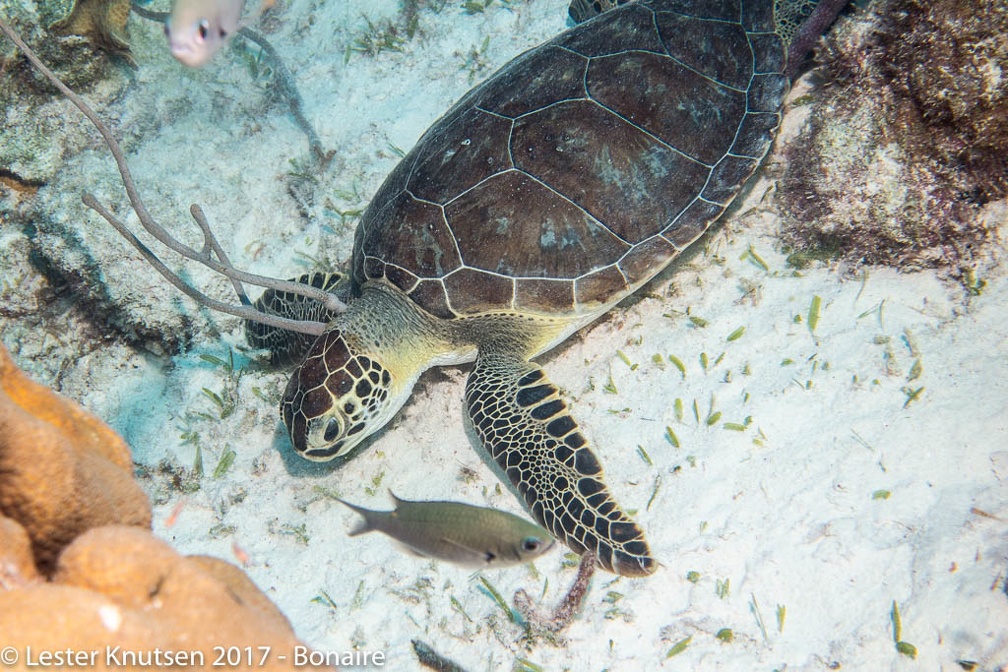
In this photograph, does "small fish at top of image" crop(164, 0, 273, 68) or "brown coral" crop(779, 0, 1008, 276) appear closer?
"small fish at top of image" crop(164, 0, 273, 68)

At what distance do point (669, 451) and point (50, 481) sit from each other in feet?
8.12

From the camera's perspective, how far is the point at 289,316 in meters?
3.89

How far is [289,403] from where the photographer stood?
9.86ft

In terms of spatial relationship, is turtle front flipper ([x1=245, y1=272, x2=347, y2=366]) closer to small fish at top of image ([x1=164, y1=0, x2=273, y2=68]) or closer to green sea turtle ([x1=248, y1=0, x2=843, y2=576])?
green sea turtle ([x1=248, y1=0, x2=843, y2=576])

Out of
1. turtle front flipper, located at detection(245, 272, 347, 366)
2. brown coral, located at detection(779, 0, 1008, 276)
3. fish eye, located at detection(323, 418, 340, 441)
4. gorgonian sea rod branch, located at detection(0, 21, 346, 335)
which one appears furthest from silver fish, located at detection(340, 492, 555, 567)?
brown coral, located at detection(779, 0, 1008, 276)

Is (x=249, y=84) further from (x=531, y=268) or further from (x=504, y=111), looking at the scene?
(x=531, y=268)

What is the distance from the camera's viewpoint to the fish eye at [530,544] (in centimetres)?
178

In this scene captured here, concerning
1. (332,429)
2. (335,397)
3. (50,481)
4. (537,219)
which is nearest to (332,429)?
(332,429)

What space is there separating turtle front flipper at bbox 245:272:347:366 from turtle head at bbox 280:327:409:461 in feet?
1.75

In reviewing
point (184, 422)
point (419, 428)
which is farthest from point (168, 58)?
point (419, 428)

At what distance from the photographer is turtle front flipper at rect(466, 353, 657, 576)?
2432 mm

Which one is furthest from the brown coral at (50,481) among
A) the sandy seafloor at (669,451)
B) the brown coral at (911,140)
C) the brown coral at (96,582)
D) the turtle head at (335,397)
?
the brown coral at (911,140)

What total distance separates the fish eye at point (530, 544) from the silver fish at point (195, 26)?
7.22 ft

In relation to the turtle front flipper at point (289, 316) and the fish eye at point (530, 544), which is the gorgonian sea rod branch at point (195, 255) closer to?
the turtle front flipper at point (289, 316)
